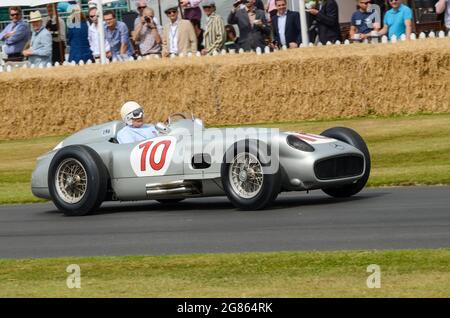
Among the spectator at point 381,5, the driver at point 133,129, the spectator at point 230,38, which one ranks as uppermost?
the spectator at point 381,5

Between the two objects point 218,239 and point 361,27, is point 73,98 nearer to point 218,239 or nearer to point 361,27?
point 361,27

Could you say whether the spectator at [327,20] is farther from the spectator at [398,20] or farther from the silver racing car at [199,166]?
the silver racing car at [199,166]

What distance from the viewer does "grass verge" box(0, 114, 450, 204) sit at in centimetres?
1473

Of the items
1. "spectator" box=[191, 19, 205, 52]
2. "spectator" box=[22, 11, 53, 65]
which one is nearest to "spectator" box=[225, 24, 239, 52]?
"spectator" box=[191, 19, 205, 52]

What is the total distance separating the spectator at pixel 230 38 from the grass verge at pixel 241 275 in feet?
44.8

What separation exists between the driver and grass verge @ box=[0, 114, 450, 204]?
2.33 metres

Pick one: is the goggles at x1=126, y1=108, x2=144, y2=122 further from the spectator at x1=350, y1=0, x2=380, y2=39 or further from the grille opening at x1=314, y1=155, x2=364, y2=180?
the spectator at x1=350, y1=0, x2=380, y2=39

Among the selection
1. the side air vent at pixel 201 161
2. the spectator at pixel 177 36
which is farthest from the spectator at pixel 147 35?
the side air vent at pixel 201 161

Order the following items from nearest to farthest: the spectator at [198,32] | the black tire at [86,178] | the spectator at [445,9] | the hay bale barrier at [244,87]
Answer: the black tire at [86,178], the hay bale barrier at [244,87], the spectator at [445,9], the spectator at [198,32]

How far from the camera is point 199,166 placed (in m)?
12.4

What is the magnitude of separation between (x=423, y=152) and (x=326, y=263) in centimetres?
784

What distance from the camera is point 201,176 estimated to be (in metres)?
12.4

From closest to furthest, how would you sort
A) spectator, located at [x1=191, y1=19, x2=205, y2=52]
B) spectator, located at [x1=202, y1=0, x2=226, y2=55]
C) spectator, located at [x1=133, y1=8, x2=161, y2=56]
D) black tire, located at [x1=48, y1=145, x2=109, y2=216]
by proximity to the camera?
black tire, located at [x1=48, y1=145, x2=109, y2=216], spectator, located at [x1=202, y1=0, x2=226, y2=55], spectator, located at [x1=133, y1=8, x2=161, y2=56], spectator, located at [x1=191, y1=19, x2=205, y2=52]

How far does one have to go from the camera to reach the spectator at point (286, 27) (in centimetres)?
2130
